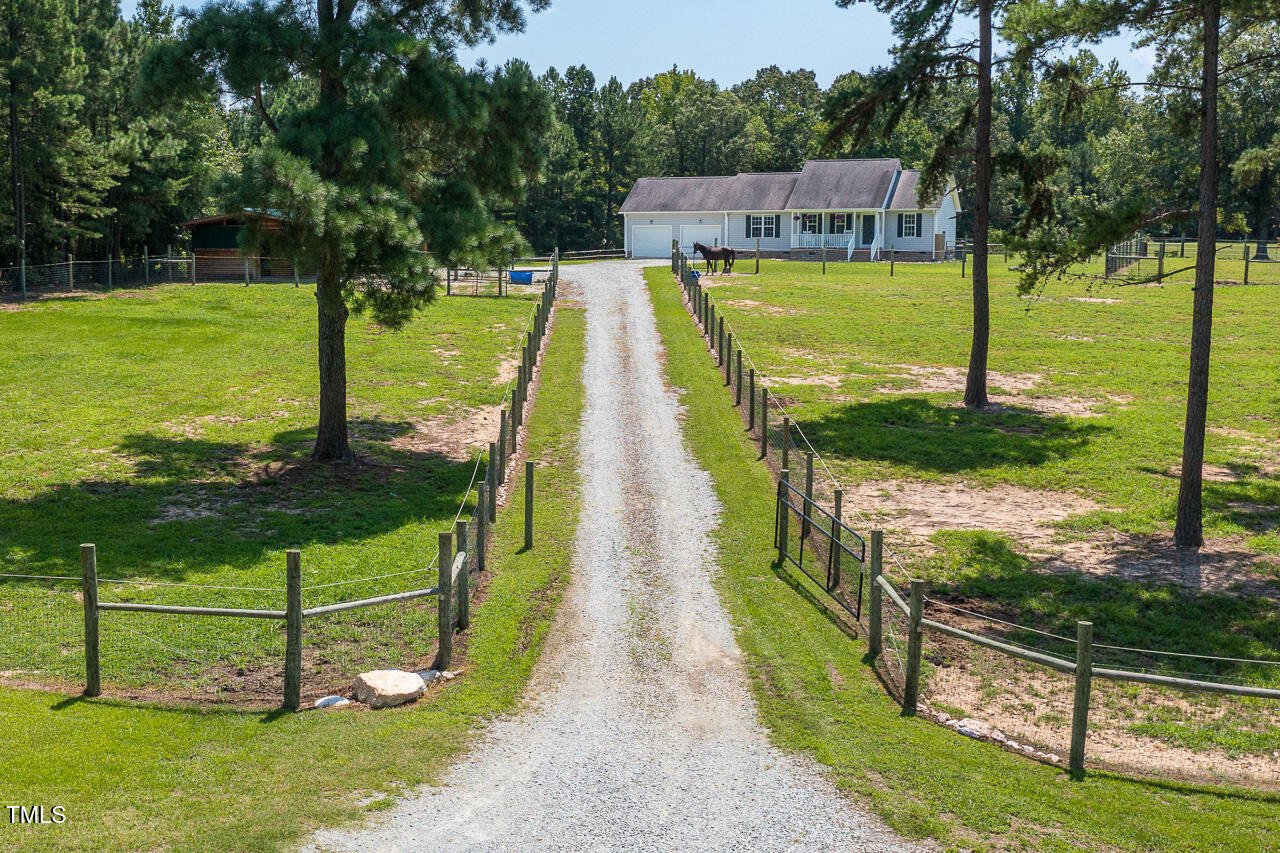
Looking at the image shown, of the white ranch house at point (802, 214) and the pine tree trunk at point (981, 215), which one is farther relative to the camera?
the white ranch house at point (802, 214)

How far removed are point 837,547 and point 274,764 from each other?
8.79 meters

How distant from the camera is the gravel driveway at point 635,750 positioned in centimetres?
955

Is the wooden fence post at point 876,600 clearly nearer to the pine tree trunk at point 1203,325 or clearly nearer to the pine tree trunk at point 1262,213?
the pine tree trunk at point 1203,325

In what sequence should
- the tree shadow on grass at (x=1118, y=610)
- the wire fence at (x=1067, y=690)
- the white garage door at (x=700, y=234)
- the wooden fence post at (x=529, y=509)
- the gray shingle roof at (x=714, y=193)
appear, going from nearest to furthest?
the wire fence at (x=1067, y=690)
the tree shadow on grass at (x=1118, y=610)
the wooden fence post at (x=529, y=509)
the gray shingle roof at (x=714, y=193)
the white garage door at (x=700, y=234)

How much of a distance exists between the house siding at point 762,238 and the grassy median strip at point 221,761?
2426 inches

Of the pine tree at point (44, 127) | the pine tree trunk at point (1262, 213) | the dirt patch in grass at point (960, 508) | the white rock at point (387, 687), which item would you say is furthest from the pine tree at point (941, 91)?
the pine tree trunk at point (1262, 213)

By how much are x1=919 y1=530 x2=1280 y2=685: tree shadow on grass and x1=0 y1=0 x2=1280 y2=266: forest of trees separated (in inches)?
266

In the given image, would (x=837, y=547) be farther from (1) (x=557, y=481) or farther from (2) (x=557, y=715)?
(1) (x=557, y=481)

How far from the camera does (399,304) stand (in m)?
23.1

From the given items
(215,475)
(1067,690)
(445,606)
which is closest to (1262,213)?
(1067,690)

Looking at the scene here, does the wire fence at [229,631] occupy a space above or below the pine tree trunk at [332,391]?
below

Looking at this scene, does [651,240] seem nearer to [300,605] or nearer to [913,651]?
[913,651]

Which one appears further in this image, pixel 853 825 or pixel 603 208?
pixel 603 208

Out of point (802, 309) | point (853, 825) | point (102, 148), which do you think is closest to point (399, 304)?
point (853, 825)
